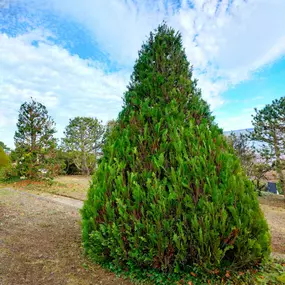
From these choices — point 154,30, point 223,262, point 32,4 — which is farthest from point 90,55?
point 223,262

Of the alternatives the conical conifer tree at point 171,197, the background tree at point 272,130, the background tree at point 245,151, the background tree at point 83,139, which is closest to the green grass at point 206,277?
the conical conifer tree at point 171,197

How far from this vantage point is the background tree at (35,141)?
14.4 meters

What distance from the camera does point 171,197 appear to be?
2.40m

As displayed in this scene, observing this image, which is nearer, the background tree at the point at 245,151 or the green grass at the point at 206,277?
the green grass at the point at 206,277

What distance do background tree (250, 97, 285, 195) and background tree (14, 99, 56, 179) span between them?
621 inches

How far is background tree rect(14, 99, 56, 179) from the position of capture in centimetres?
1439

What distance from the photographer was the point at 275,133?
→ 15633mm

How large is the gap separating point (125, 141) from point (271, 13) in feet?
16.2

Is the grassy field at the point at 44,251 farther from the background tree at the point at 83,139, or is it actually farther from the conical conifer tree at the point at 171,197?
the background tree at the point at 83,139

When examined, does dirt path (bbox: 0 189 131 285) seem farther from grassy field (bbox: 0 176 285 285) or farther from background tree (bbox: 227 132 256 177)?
background tree (bbox: 227 132 256 177)

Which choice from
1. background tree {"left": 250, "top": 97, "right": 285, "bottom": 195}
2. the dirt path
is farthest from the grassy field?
background tree {"left": 250, "top": 97, "right": 285, "bottom": 195}

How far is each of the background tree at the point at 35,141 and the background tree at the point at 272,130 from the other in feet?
51.8

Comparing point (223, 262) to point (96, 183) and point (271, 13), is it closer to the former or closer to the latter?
point (96, 183)

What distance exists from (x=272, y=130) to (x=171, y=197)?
54.3 feet
